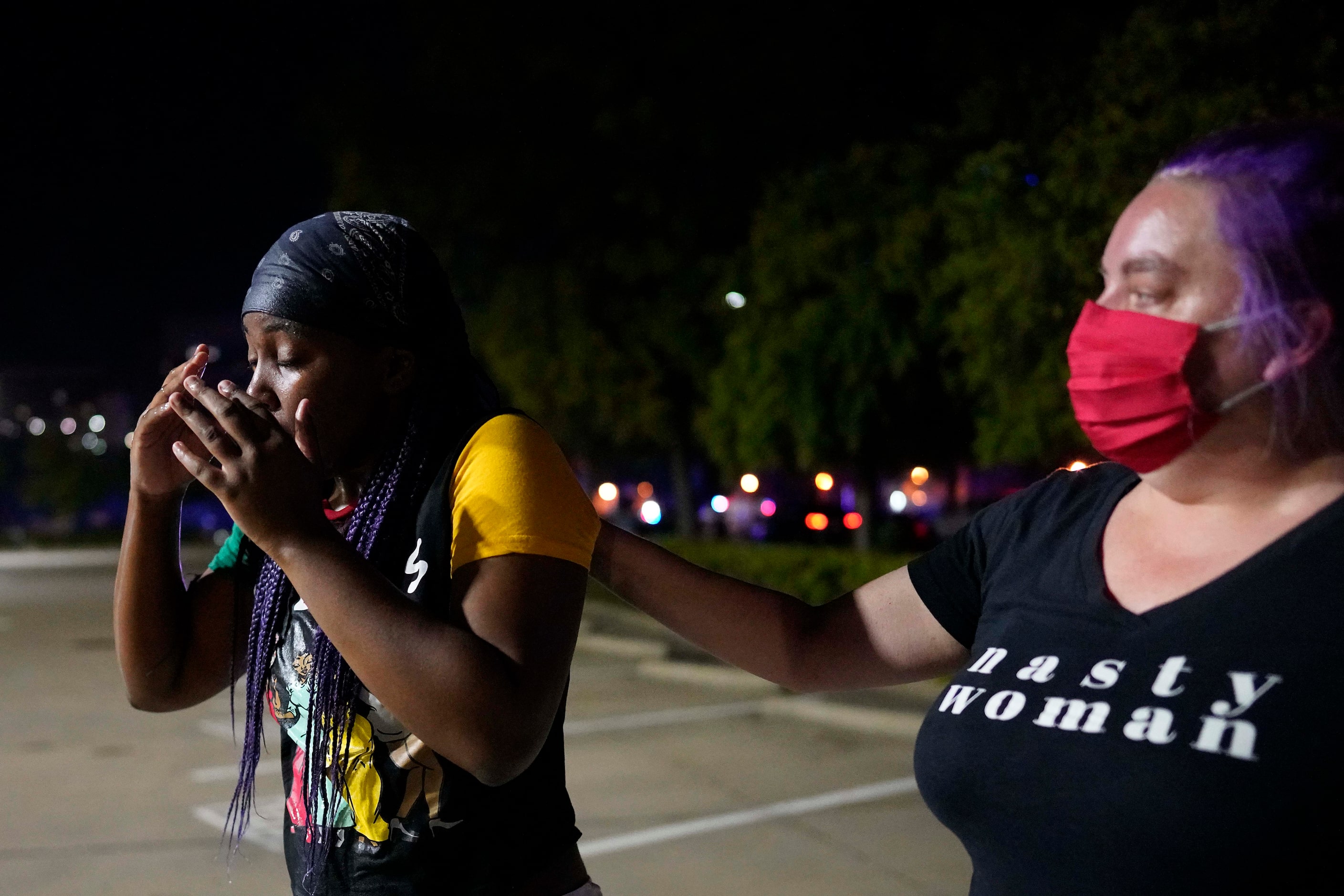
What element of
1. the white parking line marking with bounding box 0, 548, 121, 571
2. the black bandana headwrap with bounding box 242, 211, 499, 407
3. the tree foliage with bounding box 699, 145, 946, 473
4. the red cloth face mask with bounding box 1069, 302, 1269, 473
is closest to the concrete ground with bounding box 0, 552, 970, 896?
the black bandana headwrap with bounding box 242, 211, 499, 407

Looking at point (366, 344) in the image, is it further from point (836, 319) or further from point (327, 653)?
point (836, 319)

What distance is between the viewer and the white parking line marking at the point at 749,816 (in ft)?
21.3

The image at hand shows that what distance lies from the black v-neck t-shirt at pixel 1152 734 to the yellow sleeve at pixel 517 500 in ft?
1.96

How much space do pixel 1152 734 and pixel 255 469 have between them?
3.77 feet

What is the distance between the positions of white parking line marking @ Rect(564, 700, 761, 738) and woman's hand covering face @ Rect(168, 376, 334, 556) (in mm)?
8116

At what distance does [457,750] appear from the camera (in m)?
1.47

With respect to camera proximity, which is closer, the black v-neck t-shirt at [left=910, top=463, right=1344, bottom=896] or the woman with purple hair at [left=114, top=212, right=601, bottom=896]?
the black v-neck t-shirt at [left=910, top=463, right=1344, bottom=896]

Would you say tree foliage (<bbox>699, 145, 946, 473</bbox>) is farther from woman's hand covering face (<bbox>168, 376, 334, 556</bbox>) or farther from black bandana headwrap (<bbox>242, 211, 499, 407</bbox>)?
woman's hand covering face (<bbox>168, 376, 334, 556</bbox>)

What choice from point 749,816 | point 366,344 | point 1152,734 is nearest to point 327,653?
point 366,344

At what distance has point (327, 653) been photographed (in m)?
1.73

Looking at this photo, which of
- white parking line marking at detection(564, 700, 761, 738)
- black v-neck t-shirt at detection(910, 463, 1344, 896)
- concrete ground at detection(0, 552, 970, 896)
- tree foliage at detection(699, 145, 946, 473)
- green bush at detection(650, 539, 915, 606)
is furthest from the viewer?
green bush at detection(650, 539, 915, 606)

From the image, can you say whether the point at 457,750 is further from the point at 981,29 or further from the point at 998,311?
the point at 981,29

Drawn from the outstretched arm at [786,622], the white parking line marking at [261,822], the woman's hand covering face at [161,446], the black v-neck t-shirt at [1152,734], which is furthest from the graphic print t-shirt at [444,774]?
the white parking line marking at [261,822]

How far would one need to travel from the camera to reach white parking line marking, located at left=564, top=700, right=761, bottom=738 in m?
9.75
